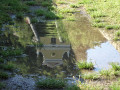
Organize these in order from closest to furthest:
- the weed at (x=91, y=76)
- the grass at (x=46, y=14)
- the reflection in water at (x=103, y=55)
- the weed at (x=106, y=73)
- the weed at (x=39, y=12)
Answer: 1. the weed at (x=91, y=76)
2. the weed at (x=106, y=73)
3. the reflection in water at (x=103, y=55)
4. the grass at (x=46, y=14)
5. the weed at (x=39, y=12)

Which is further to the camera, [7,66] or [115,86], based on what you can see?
[7,66]

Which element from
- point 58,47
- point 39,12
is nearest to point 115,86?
point 58,47

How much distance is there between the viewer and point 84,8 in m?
11.7

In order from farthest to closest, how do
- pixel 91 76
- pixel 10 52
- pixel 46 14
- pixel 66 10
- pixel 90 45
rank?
1. pixel 66 10
2. pixel 46 14
3. pixel 90 45
4. pixel 10 52
5. pixel 91 76

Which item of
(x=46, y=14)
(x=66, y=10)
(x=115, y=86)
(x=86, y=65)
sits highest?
(x=66, y=10)

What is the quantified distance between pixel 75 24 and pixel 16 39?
250 cm

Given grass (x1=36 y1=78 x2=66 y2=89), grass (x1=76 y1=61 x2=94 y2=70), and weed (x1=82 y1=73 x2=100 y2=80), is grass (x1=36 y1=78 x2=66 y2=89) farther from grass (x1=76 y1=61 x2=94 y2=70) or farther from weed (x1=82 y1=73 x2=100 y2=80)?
grass (x1=76 y1=61 x2=94 y2=70)

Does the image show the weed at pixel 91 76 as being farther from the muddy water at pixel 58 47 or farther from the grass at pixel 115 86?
the grass at pixel 115 86

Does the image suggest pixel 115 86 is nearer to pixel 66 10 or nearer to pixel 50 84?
pixel 50 84

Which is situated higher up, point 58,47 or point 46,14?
point 46,14

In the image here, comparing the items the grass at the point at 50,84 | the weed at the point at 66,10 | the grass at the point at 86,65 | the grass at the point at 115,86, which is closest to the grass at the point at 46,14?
the weed at the point at 66,10

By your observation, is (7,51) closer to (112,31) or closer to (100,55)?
(100,55)

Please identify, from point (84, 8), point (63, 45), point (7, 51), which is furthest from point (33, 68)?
point (84, 8)

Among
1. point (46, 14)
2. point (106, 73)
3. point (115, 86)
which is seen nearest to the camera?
point (115, 86)
